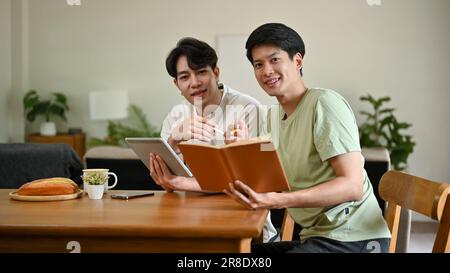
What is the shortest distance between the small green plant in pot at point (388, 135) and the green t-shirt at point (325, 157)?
11.2 ft

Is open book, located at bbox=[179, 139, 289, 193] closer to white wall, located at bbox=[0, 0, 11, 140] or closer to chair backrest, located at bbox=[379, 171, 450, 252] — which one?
chair backrest, located at bbox=[379, 171, 450, 252]

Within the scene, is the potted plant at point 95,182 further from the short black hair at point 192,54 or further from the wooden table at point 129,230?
the short black hair at point 192,54

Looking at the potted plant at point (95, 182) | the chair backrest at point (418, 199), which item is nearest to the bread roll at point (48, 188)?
the potted plant at point (95, 182)

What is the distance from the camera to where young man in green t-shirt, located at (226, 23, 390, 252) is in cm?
138

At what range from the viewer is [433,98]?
507 cm

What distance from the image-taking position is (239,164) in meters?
1.27

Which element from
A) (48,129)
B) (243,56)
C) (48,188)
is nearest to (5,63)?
(48,129)

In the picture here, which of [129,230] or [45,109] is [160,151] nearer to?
[129,230]

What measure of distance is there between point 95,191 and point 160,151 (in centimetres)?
20

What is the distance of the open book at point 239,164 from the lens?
1231 millimetres

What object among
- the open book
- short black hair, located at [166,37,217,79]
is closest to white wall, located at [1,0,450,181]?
short black hair, located at [166,37,217,79]

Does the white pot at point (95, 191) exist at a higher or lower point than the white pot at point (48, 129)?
higher

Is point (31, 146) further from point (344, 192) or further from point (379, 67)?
point (379, 67)

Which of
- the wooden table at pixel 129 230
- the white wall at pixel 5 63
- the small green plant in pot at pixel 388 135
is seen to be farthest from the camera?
the white wall at pixel 5 63
